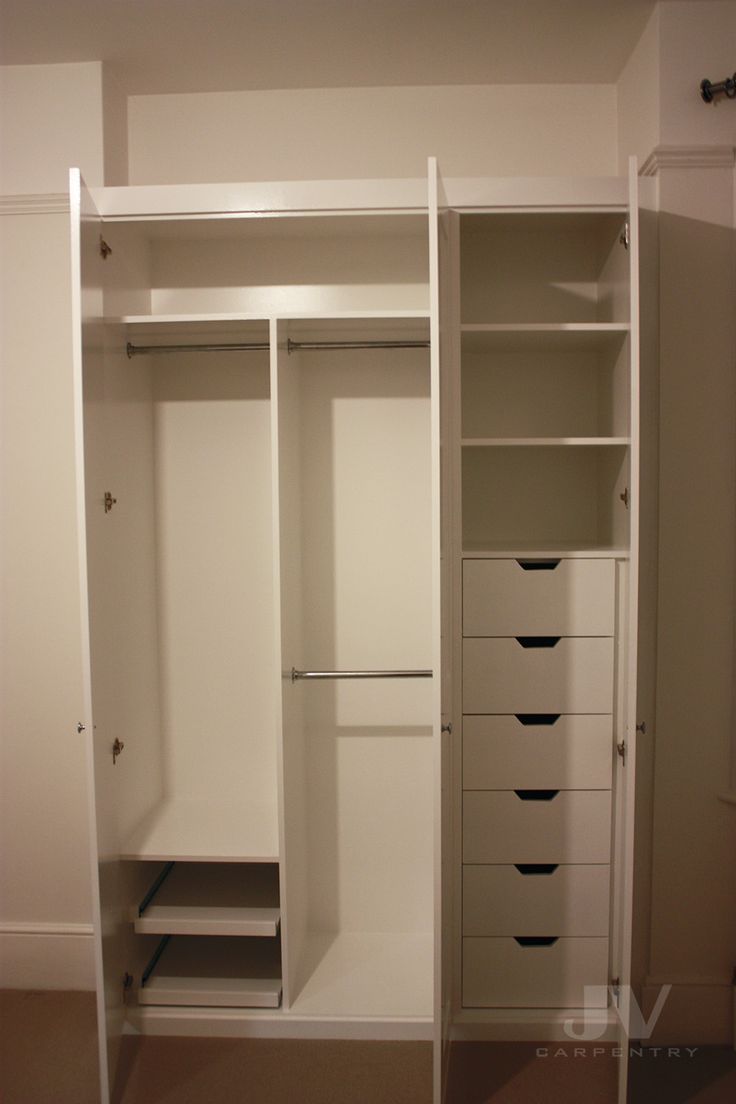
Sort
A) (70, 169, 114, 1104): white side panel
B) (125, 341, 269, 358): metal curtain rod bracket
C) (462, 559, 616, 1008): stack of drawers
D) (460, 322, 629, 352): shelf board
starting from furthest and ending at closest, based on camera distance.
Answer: (125, 341, 269, 358): metal curtain rod bracket → (462, 559, 616, 1008): stack of drawers → (460, 322, 629, 352): shelf board → (70, 169, 114, 1104): white side panel

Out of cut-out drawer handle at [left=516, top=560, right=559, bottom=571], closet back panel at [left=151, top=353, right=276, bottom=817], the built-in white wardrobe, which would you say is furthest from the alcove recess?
closet back panel at [left=151, top=353, right=276, bottom=817]

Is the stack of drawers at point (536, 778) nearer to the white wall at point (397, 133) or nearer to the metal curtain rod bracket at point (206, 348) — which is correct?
the metal curtain rod bracket at point (206, 348)

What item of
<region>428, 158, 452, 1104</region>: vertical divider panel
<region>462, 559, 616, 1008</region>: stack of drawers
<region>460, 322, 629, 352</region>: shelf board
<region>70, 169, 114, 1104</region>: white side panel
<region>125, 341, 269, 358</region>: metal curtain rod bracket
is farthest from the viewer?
<region>125, 341, 269, 358</region>: metal curtain rod bracket

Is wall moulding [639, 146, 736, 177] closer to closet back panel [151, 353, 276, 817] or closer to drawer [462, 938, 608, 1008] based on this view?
closet back panel [151, 353, 276, 817]

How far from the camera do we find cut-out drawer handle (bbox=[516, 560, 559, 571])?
2.28m

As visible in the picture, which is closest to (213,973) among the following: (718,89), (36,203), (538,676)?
(538,676)

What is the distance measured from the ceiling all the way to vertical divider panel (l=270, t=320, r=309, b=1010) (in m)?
0.87


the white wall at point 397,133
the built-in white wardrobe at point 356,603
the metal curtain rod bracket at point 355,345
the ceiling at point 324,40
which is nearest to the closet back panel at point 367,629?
the built-in white wardrobe at point 356,603

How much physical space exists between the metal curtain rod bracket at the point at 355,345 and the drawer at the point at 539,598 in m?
0.71

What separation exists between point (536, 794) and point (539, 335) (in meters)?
1.38

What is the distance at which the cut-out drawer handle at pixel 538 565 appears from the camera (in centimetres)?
228

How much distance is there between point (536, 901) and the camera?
7.55ft

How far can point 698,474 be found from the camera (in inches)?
91.0

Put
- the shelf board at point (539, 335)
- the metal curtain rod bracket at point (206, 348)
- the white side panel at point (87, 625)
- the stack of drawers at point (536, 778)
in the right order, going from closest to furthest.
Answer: the white side panel at point (87, 625) → the shelf board at point (539, 335) → the stack of drawers at point (536, 778) → the metal curtain rod bracket at point (206, 348)
